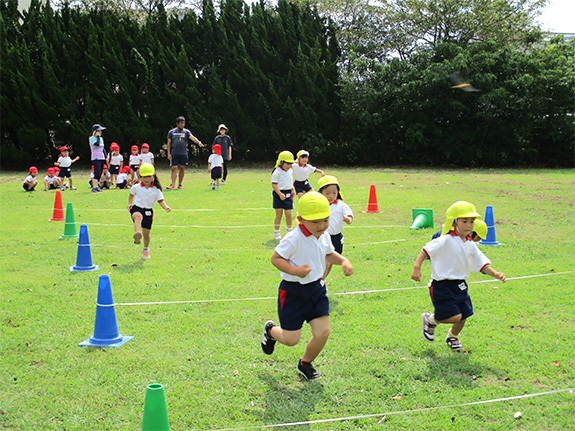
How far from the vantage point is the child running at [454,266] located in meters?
5.48

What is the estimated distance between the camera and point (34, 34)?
Result: 87.0 feet

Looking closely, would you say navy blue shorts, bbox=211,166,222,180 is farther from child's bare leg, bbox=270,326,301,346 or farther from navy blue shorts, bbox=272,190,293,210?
child's bare leg, bbox=270,326,301,346

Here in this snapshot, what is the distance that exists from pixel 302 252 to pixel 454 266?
1.61m

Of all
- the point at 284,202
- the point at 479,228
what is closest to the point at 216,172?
the point at 284,202

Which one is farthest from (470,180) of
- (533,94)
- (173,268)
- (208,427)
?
(208,427)

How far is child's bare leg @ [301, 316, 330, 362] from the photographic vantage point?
4773 mm

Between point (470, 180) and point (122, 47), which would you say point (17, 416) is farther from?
point (122, 47)

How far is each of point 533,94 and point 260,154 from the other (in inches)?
510

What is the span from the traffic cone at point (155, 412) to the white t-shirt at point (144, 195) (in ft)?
20.9

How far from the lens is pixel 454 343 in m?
5.45

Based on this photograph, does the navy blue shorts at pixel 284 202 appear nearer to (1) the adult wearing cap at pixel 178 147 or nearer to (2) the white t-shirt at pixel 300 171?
(2) the white t-shirt at pixel 300 171

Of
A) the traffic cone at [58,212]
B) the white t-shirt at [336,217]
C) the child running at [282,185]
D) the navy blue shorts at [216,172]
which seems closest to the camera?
the white t-shirt at [336,217]

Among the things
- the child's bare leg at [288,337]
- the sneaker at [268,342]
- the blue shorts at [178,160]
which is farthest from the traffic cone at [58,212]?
the child's bare leg at [288,337]

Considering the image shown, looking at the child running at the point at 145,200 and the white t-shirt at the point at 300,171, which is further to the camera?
the white t-shirt at the point at 300,171
